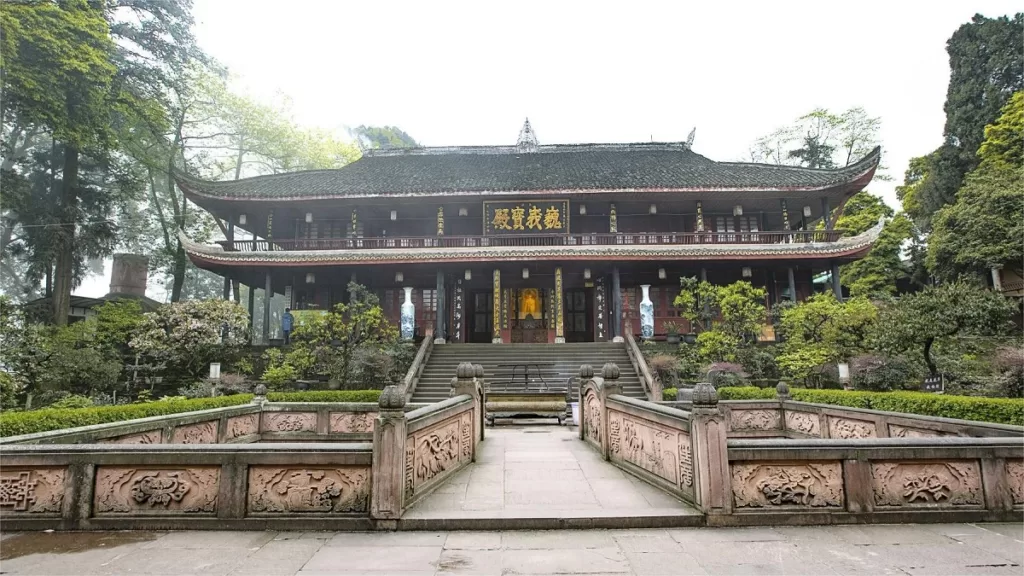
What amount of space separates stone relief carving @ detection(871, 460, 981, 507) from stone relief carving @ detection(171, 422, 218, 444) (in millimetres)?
8524

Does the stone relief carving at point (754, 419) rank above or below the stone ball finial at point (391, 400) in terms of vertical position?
below

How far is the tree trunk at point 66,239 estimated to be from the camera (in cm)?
1778

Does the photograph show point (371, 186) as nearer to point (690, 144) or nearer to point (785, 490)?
point (690, 144)

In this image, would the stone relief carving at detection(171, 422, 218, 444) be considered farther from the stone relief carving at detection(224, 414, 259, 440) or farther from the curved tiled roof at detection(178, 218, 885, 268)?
the curved tiled roof at detection(178, 218, 885, 268)

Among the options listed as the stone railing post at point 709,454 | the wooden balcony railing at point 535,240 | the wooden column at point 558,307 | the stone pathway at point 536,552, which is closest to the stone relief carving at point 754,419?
the stone pathway at point 536,552

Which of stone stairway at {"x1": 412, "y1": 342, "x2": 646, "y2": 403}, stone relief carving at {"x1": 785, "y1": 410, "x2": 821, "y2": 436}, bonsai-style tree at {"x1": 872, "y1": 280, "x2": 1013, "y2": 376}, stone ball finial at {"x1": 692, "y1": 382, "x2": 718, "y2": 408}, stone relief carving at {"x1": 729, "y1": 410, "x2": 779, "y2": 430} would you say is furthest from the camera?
stone stairway at {"x1": 412, "y1": 342, "x2": 646, "y2": 403}

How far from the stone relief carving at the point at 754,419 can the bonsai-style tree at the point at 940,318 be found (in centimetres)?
327

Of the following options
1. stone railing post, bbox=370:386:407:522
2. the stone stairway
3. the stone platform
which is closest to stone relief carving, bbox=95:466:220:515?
stone railing post, bbox=370:386:407:522

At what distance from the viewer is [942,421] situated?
599 cm

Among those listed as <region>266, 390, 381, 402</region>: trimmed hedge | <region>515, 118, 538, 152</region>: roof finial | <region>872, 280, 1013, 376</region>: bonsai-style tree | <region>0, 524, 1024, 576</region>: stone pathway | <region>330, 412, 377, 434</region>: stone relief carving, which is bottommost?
<region>0, 524, 1024, 576</region>: stone pathway

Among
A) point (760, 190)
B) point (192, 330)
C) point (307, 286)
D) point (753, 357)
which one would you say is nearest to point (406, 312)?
point (307, 286)

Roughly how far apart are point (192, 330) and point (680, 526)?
52.7ft

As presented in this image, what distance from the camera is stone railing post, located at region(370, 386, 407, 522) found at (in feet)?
13.1

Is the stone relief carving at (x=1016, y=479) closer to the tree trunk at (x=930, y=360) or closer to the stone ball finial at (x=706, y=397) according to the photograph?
the stone ball finial at (x=706, y=397)
